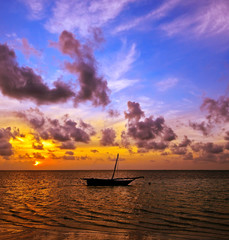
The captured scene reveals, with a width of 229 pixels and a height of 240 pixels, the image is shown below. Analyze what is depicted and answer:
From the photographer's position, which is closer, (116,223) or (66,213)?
(116,223)

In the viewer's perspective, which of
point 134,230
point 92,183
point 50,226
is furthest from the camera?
point 92,183

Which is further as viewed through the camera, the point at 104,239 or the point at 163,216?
the point at 163,216

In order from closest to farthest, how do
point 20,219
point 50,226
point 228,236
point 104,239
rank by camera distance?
point 104,239 → point 228,236 → point 50,226 → point 20,219

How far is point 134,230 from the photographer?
63.5 feet

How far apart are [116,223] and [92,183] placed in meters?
51.8

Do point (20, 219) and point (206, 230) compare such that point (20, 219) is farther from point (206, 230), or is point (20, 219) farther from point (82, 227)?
point (206, 230)

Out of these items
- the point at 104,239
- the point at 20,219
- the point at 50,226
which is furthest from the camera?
the point at 20,219

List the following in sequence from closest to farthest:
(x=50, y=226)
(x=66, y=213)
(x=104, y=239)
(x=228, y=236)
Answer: (x=104, y=239) → (x=228, y=236) → (x=50, y=226) → (x=66, y=213)

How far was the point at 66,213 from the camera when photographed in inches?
1088

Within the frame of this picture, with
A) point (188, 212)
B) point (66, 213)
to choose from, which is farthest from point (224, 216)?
point (66, 213)

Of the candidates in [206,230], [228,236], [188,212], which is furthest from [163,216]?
[228,236]

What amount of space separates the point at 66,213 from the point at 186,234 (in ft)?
50.1

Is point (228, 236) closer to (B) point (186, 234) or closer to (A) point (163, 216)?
(B) point (186, 234)

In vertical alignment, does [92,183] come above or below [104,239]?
below
